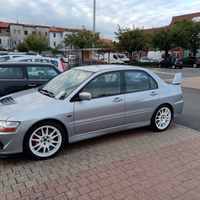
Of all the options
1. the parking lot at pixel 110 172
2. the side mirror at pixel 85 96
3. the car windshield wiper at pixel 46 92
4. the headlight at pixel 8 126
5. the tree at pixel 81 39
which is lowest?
the parking lot at pixel 110 172

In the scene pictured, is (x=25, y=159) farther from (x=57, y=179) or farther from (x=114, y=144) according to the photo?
(x=114, y=144)

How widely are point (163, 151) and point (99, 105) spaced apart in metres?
1.52

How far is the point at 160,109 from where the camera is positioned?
497 centimetres

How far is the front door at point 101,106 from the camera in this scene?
3.88 meters

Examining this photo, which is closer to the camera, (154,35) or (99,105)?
(99,105)

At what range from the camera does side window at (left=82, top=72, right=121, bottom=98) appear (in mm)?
4082

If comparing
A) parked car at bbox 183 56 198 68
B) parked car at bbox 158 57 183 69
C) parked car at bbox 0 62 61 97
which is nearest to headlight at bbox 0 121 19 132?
parked car at bbox 0 62 61 97

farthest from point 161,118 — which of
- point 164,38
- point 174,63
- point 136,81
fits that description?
point 164,38

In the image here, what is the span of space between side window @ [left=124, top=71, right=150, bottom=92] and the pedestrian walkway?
1.13 metres

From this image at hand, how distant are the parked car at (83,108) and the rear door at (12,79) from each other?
1.59 meters

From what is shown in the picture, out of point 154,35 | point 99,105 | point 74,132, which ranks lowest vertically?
point 74,132

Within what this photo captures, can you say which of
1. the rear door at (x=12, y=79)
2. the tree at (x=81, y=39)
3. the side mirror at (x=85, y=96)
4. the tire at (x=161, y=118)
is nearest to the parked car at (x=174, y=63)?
the tree at (x=81, y=39)

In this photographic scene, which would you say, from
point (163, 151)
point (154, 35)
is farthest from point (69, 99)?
point (154, 35)

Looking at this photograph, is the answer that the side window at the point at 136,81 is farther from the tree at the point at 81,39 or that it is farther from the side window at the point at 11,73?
the tree at the point at 81,39
